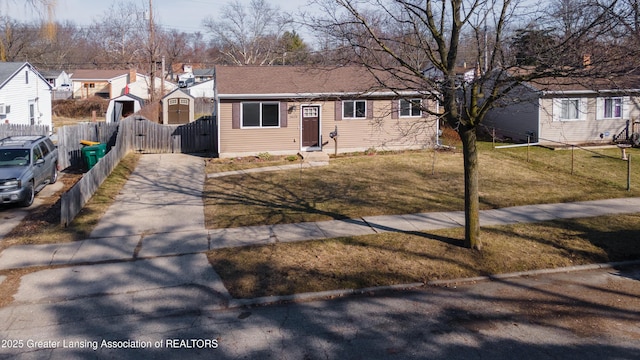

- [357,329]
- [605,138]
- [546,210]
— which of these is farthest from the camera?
[605,138]

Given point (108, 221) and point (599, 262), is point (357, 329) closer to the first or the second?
point (599, 262)

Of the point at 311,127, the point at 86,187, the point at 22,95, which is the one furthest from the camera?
the point at 22,95

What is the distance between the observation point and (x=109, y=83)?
6475cm

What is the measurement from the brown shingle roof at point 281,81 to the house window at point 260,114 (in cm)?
59

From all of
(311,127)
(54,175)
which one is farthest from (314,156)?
(54,175)

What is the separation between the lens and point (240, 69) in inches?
980

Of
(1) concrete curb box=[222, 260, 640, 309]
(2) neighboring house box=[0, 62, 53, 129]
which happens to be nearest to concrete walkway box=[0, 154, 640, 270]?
(1) concrete curb box=[222, 260, 640, 309]

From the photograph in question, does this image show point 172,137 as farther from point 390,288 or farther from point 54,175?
point 390,288

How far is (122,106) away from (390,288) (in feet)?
113

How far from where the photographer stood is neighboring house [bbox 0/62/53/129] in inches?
1128

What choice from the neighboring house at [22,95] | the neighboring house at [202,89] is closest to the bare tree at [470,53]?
the neighboring house at [22,95]

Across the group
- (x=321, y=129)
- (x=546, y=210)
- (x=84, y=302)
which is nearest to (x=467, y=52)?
(x=546, y=210)

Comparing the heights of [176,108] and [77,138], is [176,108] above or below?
above

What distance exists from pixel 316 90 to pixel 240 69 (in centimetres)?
392
